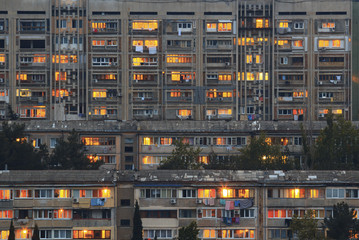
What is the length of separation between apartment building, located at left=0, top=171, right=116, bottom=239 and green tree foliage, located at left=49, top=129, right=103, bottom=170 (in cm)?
1815

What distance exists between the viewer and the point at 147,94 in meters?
127

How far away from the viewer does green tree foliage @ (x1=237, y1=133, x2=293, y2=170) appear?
9269cm

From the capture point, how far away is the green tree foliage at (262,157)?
92.7m

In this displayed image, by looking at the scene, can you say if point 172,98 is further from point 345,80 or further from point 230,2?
point 345,80

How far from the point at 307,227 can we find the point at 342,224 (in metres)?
2.91

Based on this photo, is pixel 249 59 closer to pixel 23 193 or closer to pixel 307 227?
pixel 23 193

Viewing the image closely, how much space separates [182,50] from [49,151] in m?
28.7

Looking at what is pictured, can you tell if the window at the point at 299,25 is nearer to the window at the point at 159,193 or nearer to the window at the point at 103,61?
the window at the point at 103,61

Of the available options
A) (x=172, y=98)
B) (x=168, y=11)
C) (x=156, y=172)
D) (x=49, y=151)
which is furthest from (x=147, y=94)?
(x=156, y=172)

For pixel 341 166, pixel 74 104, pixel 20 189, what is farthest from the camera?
pixel 74 104

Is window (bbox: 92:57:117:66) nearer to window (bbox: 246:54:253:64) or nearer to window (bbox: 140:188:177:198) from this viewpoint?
window (bbox: 246:54:253:64)

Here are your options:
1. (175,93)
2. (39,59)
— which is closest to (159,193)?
(175,93)

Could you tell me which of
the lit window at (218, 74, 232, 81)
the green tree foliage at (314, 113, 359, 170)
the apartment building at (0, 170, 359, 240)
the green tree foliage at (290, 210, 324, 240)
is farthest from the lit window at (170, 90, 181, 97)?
the green tree foliage at (290, 210, 324, 240)

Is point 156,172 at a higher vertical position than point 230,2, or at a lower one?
lower
